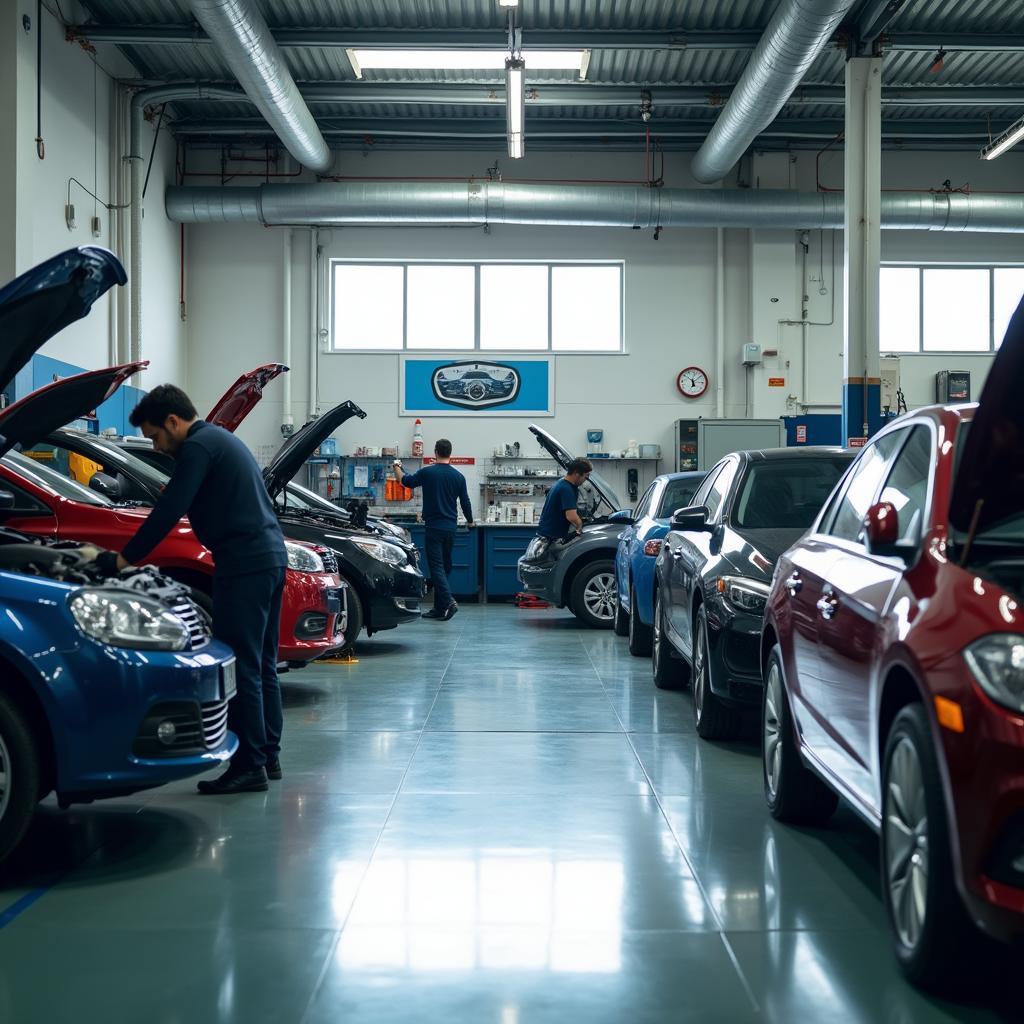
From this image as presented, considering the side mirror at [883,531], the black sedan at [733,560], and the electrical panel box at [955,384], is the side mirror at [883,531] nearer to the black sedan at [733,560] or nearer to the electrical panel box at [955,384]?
the black sedan at [733,560]

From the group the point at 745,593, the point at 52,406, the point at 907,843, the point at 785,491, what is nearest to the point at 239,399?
the point at 52,406

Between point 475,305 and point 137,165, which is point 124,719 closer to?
point 137,165

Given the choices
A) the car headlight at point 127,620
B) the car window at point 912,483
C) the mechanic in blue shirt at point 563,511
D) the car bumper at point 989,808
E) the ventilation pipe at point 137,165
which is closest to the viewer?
the car bumper at point 989,808

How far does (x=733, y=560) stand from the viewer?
5805 mm

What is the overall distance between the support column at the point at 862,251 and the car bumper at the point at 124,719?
862 cm

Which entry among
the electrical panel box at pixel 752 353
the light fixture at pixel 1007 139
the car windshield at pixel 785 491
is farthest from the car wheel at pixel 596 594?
the light fixture at pixel 1007 139

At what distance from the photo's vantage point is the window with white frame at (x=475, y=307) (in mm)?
17156

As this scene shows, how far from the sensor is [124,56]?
13.8m

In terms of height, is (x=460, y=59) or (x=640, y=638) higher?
(x=460, y=59)

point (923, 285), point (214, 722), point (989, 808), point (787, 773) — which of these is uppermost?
point (923, 285)

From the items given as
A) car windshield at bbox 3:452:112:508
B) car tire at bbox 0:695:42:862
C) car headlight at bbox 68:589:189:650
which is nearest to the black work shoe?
car headlight at bbox 68:589:189:650

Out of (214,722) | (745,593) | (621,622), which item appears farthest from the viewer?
(621,622)

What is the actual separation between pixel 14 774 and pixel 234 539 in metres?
1.46

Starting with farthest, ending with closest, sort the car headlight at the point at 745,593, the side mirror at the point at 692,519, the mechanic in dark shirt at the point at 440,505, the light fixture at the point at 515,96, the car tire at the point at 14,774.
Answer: the mechanic in dark shirt at the point at 440,505, the light fixture at the point at 515,96, the side mirror at the point at 692,519, the car headlight at the point at 745,593, the car tire at the point at 14,774
